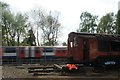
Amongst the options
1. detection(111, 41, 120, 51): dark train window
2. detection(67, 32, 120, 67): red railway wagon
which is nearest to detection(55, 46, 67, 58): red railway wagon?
detection(67, 32, 120, 67): red railway wagon

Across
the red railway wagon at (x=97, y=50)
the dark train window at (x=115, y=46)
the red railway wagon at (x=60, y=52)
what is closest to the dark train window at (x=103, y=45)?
the red railway wagon at (x=97, y=50)

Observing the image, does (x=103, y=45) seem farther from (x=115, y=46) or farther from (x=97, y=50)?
(x=115, y=46)

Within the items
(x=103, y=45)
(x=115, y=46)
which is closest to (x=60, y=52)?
(x=115, y=46)

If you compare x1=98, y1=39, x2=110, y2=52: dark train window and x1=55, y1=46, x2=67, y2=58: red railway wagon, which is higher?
x1=98, y1=39, x2=110, y2=52: dark train window

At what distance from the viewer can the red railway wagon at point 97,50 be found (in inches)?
879

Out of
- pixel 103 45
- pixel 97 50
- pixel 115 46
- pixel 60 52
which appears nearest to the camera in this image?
pixel 97 50

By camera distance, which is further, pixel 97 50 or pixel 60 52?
pixel 60 52

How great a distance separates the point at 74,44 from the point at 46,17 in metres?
45.1

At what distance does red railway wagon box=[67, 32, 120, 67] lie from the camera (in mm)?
22328

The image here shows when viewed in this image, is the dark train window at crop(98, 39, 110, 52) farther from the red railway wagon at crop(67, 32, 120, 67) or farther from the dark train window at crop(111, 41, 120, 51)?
the dark train window at crop(111, 41, 120, 51)

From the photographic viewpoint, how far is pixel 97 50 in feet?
73.4

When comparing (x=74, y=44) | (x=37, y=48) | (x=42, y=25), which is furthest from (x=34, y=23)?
(x=74, y=44)

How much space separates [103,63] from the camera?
874 inches

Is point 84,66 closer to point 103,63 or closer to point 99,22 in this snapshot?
point 103,63
